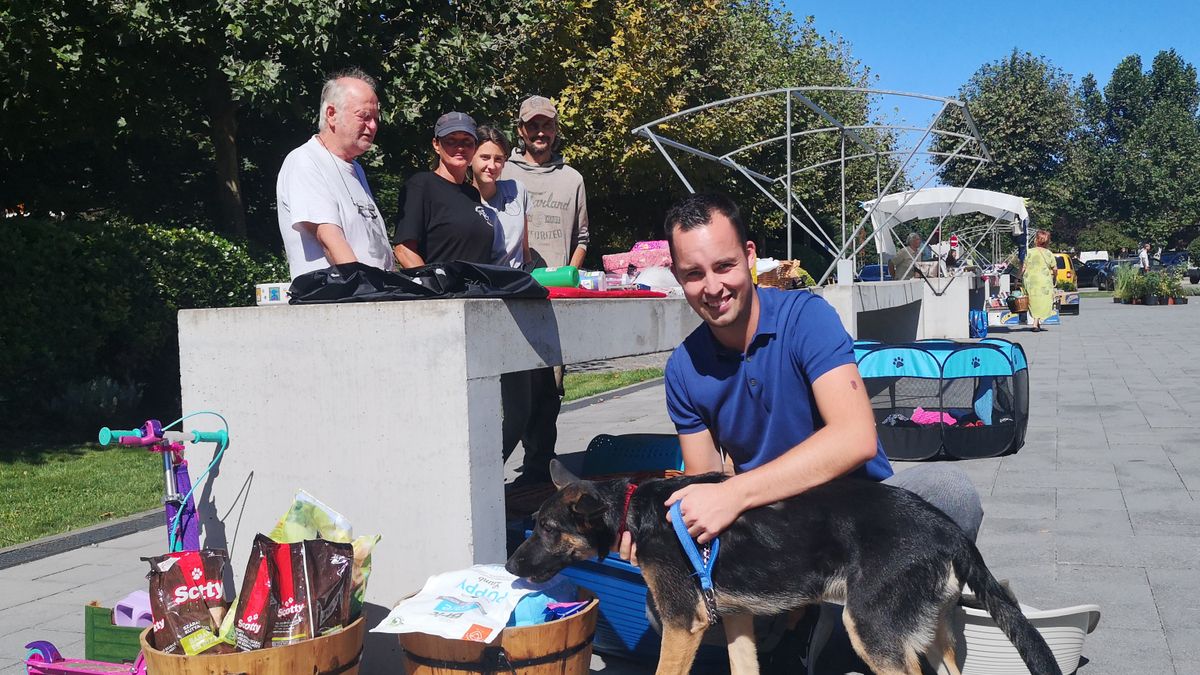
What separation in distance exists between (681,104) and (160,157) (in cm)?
1095

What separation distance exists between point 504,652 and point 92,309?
8.70 m

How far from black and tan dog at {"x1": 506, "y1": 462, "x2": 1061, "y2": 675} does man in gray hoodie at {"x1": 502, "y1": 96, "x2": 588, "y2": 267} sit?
3332 millimetres

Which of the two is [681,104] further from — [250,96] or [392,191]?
[250,96]

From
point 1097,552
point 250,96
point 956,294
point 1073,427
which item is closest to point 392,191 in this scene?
point 250,96

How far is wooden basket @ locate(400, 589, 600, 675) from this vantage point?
2758 millimetres

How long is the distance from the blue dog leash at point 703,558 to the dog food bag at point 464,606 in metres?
0.48

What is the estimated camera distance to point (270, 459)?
357cm

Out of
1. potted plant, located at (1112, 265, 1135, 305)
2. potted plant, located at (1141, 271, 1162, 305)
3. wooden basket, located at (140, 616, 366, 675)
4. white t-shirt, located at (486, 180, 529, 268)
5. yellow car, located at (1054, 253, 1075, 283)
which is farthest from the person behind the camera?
yellow car, located at (1054, 253, 1075, 283)

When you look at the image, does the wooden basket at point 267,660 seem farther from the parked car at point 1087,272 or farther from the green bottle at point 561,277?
the parked car at point 1087,272

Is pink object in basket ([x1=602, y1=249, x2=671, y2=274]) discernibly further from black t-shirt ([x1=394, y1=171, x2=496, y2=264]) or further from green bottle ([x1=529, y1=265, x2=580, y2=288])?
green bottle ([x1=529, y1=265, x2=580, y2=288])

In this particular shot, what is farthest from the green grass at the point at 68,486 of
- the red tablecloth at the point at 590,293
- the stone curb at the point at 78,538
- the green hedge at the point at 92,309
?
the red tablecloth at the point at 590,293

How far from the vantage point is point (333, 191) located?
3918 millimetres

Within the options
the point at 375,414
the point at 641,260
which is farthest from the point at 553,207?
the point at 375,414

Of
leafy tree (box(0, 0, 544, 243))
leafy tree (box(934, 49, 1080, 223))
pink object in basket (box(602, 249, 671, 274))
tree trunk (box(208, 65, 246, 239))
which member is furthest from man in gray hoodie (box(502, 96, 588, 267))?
leafy tree (box(934, 49, 1080, 223))
